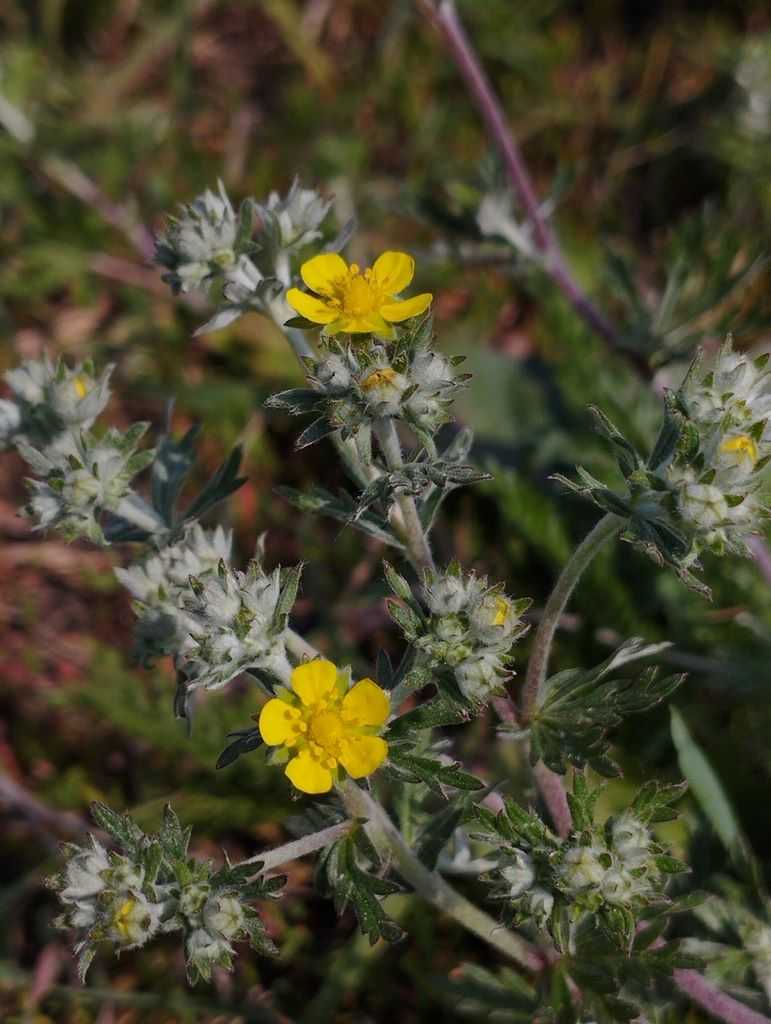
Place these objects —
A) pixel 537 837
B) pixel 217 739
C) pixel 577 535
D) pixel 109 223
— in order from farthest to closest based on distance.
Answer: pixel 109 223, pixel 577 535, pixel 217 739, pixel 537 837

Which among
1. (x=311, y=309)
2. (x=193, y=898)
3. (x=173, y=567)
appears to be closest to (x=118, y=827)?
(x=193, y=898)

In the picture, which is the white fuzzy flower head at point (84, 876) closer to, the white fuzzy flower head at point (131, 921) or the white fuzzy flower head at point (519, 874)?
the white fuzzy flower head at point (131, 921)

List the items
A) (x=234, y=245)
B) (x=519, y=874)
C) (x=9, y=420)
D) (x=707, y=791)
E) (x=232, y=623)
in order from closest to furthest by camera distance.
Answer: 1. (x=232, y=623)
2. (x=519, y=874)
3. (x=234, y=245)
4. (x=9, y=420)
5. (x=707, y=791)

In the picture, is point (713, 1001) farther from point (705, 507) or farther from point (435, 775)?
point (705, 507)

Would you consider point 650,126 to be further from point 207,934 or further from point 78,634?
point 207,934

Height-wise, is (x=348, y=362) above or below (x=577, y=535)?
above

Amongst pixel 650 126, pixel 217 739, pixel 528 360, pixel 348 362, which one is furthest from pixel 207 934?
pixel 650 126
